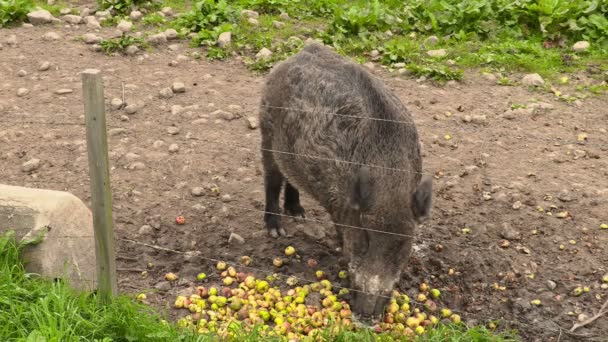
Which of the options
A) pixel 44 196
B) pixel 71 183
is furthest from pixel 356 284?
pixel 71 183

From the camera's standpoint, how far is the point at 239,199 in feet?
20.7

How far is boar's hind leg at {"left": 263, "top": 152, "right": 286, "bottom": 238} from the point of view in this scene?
5.96 m

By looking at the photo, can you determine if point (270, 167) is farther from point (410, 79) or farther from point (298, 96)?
point (410, 79)

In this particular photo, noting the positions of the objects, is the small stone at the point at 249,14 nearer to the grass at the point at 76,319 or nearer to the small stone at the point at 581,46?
the small stone at the point at 581,46

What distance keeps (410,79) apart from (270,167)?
297cm

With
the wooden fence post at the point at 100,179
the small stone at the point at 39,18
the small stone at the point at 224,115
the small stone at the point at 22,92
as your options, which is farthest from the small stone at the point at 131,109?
the wooden fence post at the point at 100,179

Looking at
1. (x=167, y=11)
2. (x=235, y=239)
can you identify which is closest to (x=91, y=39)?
(x=167, y=11)

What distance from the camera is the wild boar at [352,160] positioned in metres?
4.83

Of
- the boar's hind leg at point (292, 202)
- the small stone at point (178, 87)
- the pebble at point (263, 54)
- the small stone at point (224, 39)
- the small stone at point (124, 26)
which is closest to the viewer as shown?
the boar's hind leg at point (292, 202)

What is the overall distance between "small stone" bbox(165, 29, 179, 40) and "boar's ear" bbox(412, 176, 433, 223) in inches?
203

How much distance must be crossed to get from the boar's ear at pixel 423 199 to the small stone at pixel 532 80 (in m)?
3.86

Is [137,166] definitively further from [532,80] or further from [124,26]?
[532,80]

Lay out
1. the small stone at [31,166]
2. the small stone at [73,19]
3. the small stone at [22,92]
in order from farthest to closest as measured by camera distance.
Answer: the small stone at [73,19]
the small stone at [22,92]
the small stone at [31,166]

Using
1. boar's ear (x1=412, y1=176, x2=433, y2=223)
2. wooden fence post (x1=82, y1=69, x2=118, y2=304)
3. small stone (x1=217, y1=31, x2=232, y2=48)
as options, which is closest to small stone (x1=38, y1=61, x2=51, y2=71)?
small stone (x1=217, y1=31, x2=232, y2=48)
